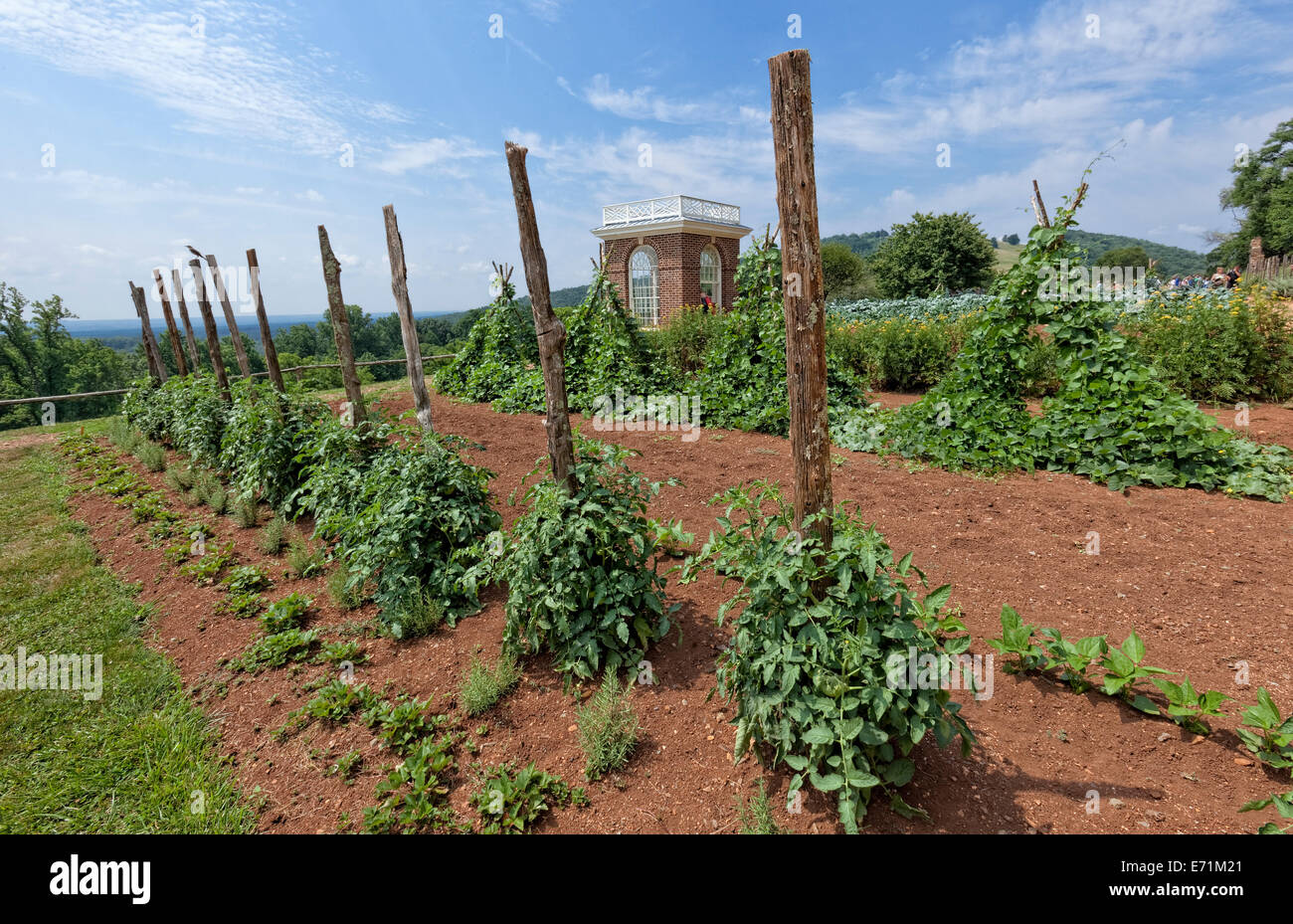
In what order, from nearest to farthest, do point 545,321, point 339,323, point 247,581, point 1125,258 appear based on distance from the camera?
point 545,321 < point 247,581 < point 339,323 < point 1125,258

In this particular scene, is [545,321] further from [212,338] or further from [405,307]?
[212,338]

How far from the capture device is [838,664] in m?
1.92

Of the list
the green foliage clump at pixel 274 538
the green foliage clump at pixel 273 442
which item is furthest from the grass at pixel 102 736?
the green foliage clump at pixel 273 442

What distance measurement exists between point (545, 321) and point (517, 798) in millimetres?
2234

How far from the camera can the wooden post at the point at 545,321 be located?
2.97 meters

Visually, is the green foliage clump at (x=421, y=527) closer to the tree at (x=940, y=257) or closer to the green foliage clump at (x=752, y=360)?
the green foliage clump at (x=752, y=360)

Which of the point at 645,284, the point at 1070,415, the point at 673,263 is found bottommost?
the point at 1070,415

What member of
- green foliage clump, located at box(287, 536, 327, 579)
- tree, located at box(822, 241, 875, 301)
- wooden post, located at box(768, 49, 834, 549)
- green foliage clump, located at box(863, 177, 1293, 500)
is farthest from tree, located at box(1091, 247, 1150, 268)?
green foliage clump, located at box(287, 536, 327, 579)

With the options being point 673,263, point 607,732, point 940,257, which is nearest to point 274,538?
point 607,732

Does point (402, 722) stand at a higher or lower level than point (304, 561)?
lower

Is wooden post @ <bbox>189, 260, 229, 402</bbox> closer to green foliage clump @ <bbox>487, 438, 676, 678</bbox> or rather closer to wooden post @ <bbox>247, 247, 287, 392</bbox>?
wooden post @ <bbox>247, 247, 287, 392</bbox>

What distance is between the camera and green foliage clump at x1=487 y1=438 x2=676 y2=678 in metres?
2.84

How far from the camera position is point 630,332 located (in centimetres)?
1008
